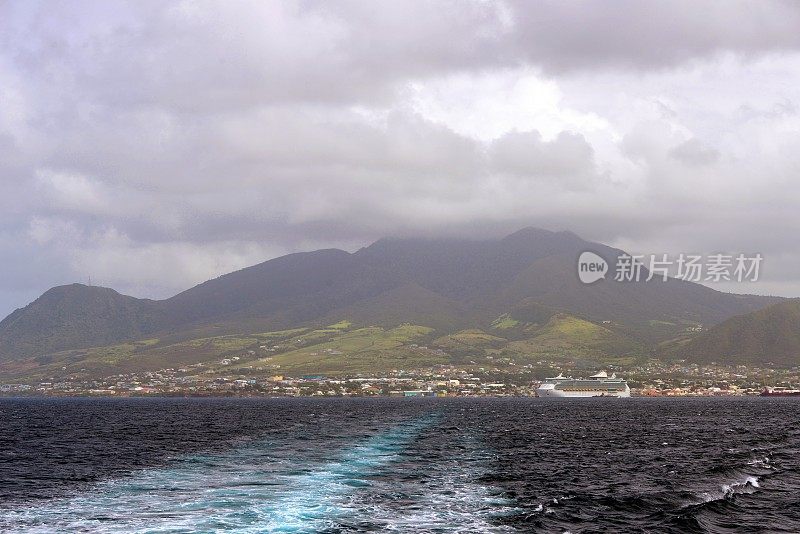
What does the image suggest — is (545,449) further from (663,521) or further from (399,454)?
(663,521)

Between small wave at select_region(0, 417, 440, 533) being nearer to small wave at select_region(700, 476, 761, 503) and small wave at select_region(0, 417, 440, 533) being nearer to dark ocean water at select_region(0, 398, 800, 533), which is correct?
dark ocean water at select_region(0, 398, 800, 533)

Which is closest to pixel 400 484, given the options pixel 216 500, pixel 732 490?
pixel 216 500

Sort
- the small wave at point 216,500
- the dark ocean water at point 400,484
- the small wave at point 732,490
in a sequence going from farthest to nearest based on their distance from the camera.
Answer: the small wave at point 732,490 → the dark ocean water at point 400,484 → the small wave at point 216,500

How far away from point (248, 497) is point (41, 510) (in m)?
17.4

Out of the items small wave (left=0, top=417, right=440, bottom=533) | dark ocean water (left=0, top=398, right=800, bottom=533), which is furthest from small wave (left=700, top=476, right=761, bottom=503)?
small wave (left=0, top=417, right=440, bottom=533)

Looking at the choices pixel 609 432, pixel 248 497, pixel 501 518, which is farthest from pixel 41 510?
pixel 609 432

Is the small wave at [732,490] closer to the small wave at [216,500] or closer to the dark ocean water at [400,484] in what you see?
the dark ocean water at [400,484]

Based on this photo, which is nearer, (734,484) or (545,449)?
(734,484)

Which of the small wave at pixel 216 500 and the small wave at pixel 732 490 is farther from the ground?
the small wave at pixel 216 500

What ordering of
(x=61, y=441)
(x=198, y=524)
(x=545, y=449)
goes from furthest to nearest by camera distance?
(x=61, y=441)
(x=545, y=449)
(x=198, y=524)

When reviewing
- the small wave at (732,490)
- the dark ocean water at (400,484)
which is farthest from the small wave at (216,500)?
the small wave at (732,490)

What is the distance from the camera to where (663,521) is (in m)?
70.5

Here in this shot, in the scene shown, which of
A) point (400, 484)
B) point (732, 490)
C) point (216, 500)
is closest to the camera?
point (216, 500)

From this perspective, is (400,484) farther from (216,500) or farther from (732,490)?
(732,490)
